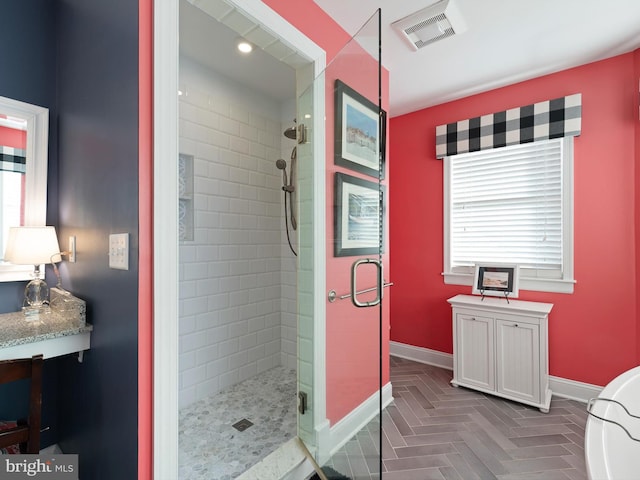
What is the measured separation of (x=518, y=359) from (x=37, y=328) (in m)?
2.99

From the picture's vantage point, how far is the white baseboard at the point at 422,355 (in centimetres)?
306

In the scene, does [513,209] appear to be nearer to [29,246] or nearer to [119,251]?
[119,251]

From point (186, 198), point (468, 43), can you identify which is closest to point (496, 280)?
point (468, 43)

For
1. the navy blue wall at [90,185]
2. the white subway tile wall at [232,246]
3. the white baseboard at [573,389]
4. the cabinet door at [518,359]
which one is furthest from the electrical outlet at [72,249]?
the white baseboard at [573,389]

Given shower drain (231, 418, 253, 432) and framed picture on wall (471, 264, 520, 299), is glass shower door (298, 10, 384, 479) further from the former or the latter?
framed picture on wall (471, 264, 520, 299)

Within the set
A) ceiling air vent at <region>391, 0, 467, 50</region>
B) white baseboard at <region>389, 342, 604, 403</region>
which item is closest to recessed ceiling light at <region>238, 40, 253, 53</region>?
ceiling air vent at <region>391, 0, 467, 50</region>

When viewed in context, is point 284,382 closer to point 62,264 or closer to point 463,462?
point 463,462

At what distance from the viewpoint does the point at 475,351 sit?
8.50ft

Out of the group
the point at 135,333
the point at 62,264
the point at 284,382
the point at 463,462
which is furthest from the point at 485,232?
the point at 62,264

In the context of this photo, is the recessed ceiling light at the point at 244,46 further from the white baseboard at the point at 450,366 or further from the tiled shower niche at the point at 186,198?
the white baseboard at the point at 450,366

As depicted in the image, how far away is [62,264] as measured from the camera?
5.53 feet

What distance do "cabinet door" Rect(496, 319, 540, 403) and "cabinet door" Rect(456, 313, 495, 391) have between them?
0.06 metres

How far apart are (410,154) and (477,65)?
102cm

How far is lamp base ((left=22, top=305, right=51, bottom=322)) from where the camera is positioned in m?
1.47
